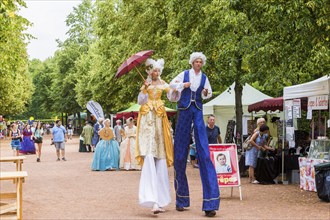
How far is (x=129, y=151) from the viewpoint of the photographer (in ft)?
74.5

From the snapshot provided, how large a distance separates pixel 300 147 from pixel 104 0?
2510 cm

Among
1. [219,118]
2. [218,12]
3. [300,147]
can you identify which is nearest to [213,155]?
[300,147]

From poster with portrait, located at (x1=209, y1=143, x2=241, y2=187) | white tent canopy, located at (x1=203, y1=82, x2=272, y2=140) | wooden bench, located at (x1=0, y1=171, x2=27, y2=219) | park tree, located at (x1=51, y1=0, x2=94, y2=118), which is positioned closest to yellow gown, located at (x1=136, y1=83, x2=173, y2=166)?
wooden bench, located at (x1=0, y1=171, x2=27, y2=219)

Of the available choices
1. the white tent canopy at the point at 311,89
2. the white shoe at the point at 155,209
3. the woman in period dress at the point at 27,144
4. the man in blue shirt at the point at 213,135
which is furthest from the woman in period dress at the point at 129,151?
the white shoe at the point at 155,209

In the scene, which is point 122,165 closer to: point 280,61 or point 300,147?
point 300,147

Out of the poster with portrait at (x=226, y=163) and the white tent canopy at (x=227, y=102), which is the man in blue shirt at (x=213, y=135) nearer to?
the poster with portrait at (x=226, y=163)

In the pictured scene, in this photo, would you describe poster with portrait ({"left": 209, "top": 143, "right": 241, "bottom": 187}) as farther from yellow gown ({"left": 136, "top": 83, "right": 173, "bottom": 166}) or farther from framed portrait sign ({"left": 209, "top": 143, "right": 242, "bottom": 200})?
yellow gown ({"left": 136, "top": 83, "right": 173, "bottom": 166})

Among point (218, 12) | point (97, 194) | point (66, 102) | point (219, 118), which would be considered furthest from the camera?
point (66, 102)

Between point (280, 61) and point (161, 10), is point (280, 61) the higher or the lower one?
the lower one

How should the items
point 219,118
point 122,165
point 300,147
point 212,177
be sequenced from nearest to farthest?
point 212,177 → point 300,147 → point 122,165 → point 219,118

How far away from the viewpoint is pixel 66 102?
77250 millimetres

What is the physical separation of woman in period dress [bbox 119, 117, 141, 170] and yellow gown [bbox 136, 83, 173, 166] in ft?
39.7

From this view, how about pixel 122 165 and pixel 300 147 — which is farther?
pixel 122 165

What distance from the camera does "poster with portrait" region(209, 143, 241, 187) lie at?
12.5m
